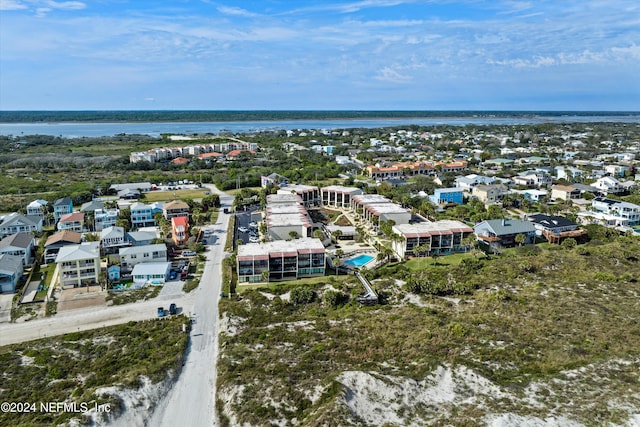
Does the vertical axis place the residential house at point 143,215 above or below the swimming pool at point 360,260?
above

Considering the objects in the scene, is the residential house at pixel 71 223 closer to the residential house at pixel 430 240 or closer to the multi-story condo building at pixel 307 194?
the multi-story condo building at pixel 307 194

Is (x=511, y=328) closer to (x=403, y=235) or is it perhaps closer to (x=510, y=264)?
(x=510, y=264)

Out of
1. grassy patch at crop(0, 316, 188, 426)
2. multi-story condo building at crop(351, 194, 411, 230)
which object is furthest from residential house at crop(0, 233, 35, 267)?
multi-story condo building at crop(351, 194, 411, 230)

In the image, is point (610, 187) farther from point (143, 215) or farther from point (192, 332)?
point (143, 215)

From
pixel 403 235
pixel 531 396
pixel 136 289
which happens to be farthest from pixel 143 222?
pixel 531 396

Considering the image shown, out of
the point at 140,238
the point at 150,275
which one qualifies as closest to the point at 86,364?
the point at 150,275

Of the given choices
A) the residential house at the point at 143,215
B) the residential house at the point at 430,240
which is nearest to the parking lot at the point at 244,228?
the residential house at the point at 143,215
